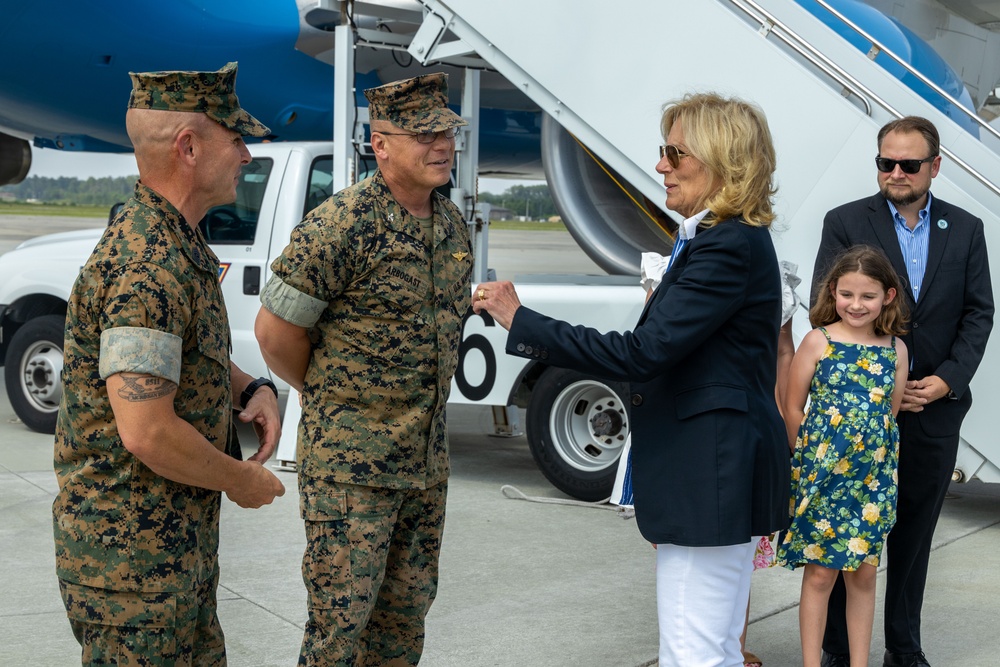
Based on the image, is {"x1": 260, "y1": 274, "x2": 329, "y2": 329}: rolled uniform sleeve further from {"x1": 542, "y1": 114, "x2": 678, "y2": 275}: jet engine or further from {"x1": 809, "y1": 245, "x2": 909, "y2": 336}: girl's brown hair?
{"x1": 542, "y1": 114, "x2": 678, "y2": 275}: jet engine

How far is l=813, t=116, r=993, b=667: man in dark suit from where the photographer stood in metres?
3.83

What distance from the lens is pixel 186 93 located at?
2.22 m

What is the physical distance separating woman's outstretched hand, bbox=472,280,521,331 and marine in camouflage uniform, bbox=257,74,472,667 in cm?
34

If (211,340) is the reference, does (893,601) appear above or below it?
A: below

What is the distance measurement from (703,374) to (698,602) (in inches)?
20.5

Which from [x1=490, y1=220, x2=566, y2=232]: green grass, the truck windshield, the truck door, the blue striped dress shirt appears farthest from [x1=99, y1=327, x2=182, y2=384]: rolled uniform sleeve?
[x1=490, y1=220, x2=566, y2=232]: green grass

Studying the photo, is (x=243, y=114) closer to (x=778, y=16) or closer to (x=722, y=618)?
(x=722, y=618)

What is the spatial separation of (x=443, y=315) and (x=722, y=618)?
3.43 ft

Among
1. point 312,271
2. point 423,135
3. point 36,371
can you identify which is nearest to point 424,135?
point 423,135

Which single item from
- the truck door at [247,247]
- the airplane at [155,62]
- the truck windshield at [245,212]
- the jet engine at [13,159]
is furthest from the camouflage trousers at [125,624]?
the jet engine at [13,159]

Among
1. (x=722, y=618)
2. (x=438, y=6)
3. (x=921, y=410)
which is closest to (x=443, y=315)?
(x=722, y=618)

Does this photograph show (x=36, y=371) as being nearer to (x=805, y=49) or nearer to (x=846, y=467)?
(x=805, y=49)

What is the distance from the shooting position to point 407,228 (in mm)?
2904

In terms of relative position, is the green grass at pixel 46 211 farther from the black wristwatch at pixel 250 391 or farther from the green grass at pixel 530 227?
the black wristwatch at pixel 250 391
